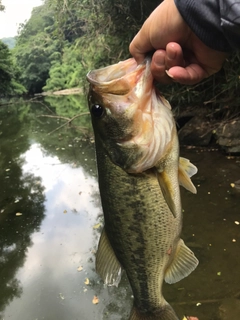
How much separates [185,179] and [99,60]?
29.8 feet

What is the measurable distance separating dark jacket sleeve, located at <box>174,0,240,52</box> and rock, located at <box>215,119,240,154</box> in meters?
6.00

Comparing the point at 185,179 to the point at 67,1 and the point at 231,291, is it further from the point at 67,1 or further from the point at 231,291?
the point at 67,1

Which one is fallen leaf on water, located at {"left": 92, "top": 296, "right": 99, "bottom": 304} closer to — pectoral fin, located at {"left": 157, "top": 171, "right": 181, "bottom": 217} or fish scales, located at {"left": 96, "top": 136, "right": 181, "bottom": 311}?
fish scales, located at {"left": 96, "top": 136, "right": 181, "bottom": 311}

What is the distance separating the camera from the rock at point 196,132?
7.96 meters

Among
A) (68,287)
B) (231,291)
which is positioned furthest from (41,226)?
(231,291)

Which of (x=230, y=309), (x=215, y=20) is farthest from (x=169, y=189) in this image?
(x=230, y=309)

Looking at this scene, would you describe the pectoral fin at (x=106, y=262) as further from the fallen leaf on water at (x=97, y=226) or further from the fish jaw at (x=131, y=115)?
the fallen leaf on water at (x=97, y=226)

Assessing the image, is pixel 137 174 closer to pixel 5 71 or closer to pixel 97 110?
pixel 97 110

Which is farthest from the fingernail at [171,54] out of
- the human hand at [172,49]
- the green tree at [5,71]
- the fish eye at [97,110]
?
the green tree at [5,71]

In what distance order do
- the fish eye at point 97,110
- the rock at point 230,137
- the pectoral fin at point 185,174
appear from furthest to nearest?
the rock at point 230,137
the pectoral fin at point 185,174
the fish eye at point 97,110

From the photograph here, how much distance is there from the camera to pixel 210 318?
11.5 ft

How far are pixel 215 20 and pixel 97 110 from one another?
0.68m

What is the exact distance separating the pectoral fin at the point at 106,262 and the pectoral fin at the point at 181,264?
298 millimetres

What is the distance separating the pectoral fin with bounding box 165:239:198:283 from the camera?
201cm
